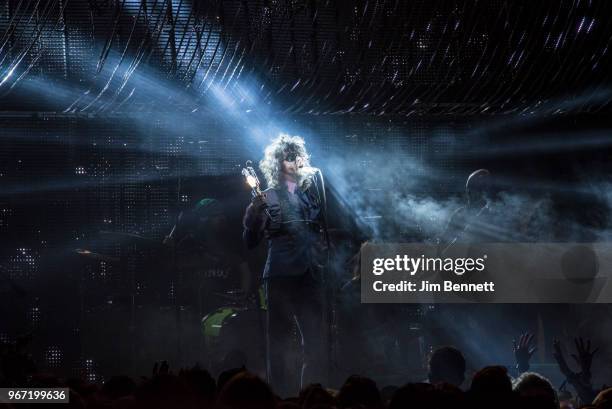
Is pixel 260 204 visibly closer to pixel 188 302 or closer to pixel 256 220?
pixel 256 220

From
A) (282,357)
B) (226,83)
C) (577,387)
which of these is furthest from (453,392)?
(226,83)

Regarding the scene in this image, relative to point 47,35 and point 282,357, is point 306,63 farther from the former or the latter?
point 282,357

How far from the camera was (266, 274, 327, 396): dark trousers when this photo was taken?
18.4ft

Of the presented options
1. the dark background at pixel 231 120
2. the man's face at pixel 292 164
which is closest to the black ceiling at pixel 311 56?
the dark background at pixel 231 120


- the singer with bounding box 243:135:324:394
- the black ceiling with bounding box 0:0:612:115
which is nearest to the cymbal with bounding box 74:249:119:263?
the black ceiling with bounding box 0:0:612:115

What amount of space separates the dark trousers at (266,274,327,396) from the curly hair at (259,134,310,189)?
80cm

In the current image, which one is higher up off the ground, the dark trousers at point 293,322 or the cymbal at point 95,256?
the cymbal at point 95,256

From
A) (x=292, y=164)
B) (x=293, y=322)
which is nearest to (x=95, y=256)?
(x=292, y=164)

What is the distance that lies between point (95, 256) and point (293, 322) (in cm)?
195

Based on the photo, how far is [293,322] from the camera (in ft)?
18.9

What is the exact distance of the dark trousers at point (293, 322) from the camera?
5.61m

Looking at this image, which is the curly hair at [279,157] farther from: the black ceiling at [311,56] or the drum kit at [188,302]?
the drum kit at [188,302]

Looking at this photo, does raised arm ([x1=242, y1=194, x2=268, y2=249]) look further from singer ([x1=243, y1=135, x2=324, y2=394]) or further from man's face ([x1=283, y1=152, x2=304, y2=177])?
man's face ([x1=283, y1=152, x2=304, y2=177])

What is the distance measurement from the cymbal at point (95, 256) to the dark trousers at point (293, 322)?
181 cm
